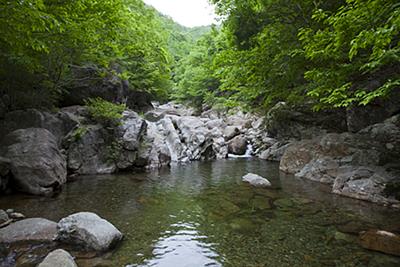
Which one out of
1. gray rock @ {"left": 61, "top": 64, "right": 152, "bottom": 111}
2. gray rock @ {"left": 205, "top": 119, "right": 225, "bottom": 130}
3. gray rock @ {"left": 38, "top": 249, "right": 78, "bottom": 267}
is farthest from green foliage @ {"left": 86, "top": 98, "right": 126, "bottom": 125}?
gray rock @ {"left": 205, "top": 119, "right": 225, "bottom": 130}

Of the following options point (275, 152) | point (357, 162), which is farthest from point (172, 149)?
point (357, 162)

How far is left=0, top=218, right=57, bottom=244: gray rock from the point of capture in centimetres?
514

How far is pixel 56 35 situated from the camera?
7.56 m

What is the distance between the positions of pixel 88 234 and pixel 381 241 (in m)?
5.75

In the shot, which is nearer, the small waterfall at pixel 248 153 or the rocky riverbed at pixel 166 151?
the rocky riverbed at pixel 166 151

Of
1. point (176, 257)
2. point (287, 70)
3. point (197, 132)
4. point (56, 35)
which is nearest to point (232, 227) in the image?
point (176, 257)

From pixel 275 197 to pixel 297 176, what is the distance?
413cm

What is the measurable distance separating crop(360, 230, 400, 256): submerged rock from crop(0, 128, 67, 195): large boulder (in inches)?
350

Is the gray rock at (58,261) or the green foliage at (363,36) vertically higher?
the green foliage at (363,36)

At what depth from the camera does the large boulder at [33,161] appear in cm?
834

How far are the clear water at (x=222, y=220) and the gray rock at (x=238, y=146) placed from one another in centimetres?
1076

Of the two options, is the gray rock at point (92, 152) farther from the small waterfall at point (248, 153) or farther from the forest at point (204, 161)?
the small waterfall at point (248, 153)

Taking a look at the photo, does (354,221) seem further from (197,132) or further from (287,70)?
(197,132)

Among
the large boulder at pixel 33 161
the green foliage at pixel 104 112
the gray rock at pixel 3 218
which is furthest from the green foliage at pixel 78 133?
the gray rock at pixel 3 218
